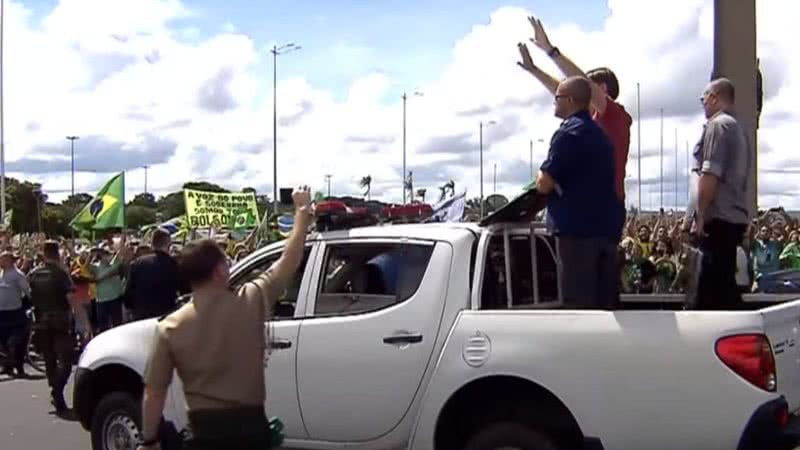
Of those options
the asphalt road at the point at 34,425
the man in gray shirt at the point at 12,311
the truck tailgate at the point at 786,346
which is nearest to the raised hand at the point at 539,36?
the truck tailgate at the point at 786,346

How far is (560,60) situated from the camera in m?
7.75

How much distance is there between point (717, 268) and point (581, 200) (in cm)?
107

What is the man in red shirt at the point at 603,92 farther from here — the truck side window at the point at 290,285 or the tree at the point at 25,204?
the tree at the point at 25,204

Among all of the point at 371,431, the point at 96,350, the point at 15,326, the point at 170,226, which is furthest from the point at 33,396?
the point at 170,226

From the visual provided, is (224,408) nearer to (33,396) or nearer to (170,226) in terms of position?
(33,396)

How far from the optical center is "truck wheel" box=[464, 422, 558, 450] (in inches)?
237

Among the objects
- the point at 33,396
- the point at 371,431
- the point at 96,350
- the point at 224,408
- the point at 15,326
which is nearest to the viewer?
the point at 224,408

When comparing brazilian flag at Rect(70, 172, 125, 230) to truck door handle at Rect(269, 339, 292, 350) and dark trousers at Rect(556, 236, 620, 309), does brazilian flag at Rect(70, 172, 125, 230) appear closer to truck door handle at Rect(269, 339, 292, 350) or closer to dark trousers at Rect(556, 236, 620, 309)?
truck door handle at Rect(269, 339, 292, 350)

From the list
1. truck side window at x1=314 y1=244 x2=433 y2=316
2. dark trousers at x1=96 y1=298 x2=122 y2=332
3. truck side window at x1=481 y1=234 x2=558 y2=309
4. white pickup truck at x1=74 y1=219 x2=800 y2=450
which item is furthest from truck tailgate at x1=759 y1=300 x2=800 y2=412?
dark trousers at x1=96 y1=298 x2=122 y2=332

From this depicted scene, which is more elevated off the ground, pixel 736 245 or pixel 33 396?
pixel 736 245

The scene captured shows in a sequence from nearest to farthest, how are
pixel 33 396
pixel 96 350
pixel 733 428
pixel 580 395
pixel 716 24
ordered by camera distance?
pixel 733 428 < pixel 580 395 < pixel 96 350 < pixel 716 24 < pixel 33 396

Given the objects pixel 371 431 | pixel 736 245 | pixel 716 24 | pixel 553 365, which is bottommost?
pixel 371 431

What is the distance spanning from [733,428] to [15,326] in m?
12.8

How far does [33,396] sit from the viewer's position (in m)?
14.0
